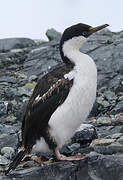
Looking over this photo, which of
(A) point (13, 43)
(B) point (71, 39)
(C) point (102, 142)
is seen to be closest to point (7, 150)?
(C) point (102, 142)

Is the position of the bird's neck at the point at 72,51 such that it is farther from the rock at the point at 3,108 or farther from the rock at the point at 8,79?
the rock at the point at 8,79

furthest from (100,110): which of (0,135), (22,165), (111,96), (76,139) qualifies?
(22,165)

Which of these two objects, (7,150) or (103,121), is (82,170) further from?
(103,121)

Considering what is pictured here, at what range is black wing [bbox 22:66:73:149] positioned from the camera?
8.84 metres

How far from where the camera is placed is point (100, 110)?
14.1 m

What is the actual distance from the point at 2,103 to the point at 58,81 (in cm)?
679

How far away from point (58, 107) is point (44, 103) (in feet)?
0.73

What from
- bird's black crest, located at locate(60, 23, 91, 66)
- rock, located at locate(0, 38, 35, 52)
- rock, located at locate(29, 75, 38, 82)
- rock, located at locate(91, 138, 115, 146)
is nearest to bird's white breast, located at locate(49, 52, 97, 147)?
bird's black crest, located at locate(60, 23, 91, 66)

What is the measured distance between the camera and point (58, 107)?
887 centimetres

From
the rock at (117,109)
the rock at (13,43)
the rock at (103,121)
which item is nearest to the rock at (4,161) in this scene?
the rock at (103,121)

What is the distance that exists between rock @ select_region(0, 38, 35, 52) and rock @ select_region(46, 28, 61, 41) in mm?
870

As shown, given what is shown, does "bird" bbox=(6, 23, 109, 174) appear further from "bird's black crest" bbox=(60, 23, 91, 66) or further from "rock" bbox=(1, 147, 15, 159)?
"rock" bbox=(1, 147, 15, 159)

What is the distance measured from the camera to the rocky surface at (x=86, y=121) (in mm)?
8555

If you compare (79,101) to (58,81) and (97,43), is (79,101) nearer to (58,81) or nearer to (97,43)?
(58,81)
